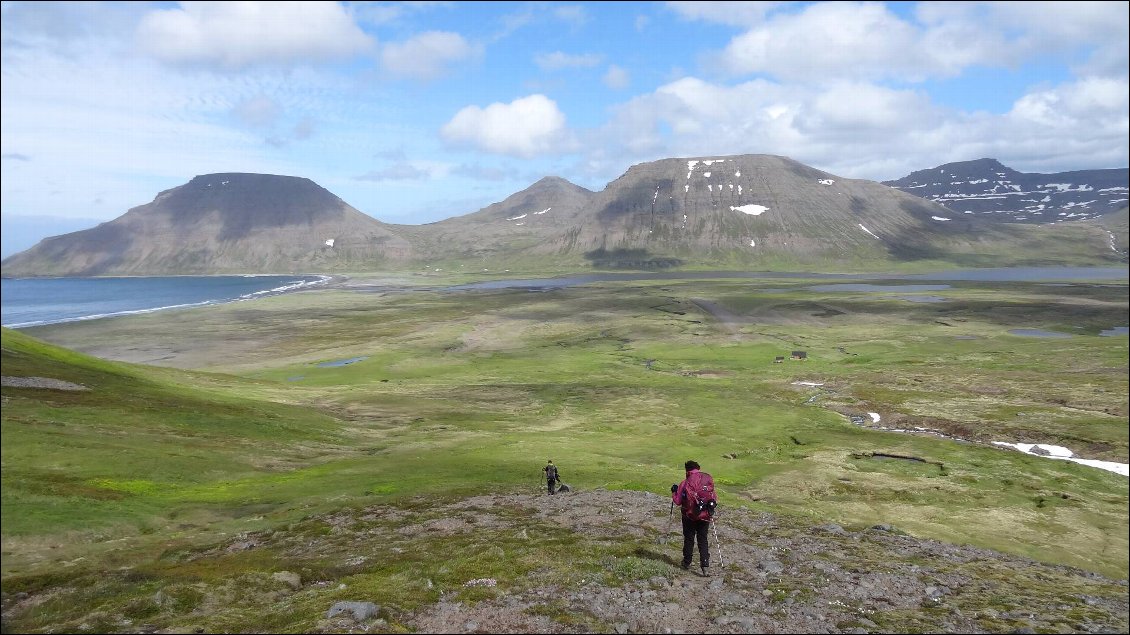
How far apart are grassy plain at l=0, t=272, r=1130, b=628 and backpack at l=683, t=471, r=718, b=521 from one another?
470 inches

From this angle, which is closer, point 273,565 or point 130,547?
point 273,565

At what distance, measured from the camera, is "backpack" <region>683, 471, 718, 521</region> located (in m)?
20.5

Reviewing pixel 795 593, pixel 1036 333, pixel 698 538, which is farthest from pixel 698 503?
pixel 1036 333

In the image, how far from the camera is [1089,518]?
40656 mm

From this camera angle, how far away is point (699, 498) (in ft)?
67.6

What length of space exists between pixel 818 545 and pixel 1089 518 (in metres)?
28.6

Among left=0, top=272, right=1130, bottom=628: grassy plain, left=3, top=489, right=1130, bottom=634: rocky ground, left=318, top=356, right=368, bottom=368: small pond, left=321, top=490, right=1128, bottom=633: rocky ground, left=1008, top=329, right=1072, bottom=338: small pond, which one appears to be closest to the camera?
left=3, top=489, right=1130, bottom=634: rocky ground

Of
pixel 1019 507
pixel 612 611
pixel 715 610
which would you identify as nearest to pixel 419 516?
pixel 612 611

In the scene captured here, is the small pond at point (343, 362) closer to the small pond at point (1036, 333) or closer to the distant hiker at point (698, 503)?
the distant hiker at point (698, 503)

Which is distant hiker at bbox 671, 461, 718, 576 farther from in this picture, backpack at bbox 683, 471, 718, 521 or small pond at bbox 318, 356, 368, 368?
small pond at bbox 318, 356, 368, 368

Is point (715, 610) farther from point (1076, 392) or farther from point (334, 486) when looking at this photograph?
point (1076, 392)

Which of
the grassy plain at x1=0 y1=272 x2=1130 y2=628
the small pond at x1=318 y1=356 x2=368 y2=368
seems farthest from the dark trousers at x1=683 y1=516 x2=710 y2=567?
the small pond at x1=318 y1=356 x2=368 y2=368

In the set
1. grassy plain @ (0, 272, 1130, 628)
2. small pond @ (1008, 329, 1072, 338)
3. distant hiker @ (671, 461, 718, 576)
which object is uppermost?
distant hiker @ (671, 461, 718, 576)

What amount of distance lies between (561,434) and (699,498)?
41.9 m
